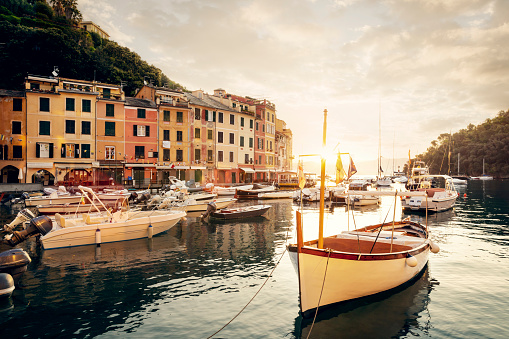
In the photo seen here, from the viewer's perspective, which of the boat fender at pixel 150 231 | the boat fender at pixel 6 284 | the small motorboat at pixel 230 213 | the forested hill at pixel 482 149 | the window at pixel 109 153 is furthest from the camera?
the forested hill at pixel 482 149

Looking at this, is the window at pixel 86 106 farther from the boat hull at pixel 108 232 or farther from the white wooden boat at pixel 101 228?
Result: the boat hull at pixel 108 232

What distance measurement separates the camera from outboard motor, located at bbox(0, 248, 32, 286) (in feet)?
33.3

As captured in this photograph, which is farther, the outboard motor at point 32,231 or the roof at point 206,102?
the roof at point 206,102

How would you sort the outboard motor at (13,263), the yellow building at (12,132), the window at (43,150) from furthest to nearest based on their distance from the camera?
the window at (43,150) < the yellow building at (12,132) < the outboard motor at (13,263)

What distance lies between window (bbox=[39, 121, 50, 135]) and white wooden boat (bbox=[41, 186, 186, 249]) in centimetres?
2860

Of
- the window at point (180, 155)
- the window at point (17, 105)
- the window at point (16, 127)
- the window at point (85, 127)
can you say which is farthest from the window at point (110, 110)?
the window at point (180, 155)

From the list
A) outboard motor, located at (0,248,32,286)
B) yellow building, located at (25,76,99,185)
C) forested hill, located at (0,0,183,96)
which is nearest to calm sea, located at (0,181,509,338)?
outboard motor, located at (0,248,32,286)

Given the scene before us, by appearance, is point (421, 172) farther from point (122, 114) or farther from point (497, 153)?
point (497, 153)

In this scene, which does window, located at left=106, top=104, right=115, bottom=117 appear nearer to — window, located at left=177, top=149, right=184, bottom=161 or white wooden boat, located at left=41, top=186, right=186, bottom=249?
window, located at left=177, top=149, right=184, bottom=161

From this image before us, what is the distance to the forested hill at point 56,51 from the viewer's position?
54.4 m

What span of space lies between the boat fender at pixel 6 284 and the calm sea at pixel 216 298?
512mm

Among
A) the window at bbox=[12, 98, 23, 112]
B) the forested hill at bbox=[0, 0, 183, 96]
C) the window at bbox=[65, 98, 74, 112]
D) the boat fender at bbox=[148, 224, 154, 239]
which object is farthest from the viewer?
the forested hill at bbox=[0, 0, 183, 96]

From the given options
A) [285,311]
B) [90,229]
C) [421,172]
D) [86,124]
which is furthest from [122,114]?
[421,172]

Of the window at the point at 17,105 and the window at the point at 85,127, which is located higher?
the window at the point at 17,105
